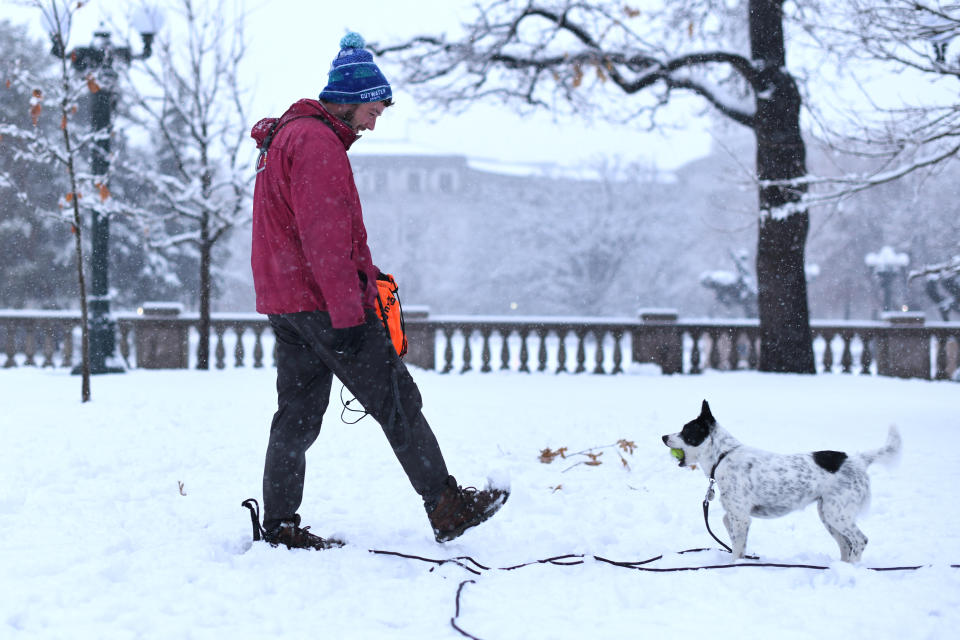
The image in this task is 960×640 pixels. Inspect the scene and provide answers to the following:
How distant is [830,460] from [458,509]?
1580 mm

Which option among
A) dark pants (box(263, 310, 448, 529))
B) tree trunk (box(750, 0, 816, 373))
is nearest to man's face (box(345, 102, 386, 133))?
dark pants (box(263, 310, 448, 529))

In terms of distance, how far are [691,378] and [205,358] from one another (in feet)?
25.7

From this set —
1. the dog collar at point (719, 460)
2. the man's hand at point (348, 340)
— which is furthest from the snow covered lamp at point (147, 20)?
the dog collar at point (719, 460)

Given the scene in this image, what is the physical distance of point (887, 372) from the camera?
1317 centimetres

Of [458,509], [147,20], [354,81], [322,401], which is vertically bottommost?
[458,509]

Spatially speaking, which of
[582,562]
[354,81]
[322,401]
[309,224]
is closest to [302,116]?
[354,81]

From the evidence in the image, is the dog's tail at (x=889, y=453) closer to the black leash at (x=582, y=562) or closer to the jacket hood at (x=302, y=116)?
the black leash at (x=582, y=562)

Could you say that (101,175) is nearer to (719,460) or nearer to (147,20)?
(147,20)

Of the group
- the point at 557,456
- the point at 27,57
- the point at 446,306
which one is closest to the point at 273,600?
the point at 557,456

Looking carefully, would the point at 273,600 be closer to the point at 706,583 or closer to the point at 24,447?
the point at 706,583

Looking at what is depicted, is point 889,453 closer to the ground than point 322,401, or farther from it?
closer to the ground

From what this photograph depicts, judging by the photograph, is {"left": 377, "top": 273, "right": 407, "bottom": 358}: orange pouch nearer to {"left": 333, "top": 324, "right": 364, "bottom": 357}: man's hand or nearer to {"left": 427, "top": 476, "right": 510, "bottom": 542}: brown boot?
{"left": 333, "top": 324, "right": 364, "bottom": 357}: man's hand

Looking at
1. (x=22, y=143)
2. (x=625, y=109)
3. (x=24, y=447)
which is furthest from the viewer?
(x=22, y=143)

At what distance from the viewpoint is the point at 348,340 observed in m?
3.11
